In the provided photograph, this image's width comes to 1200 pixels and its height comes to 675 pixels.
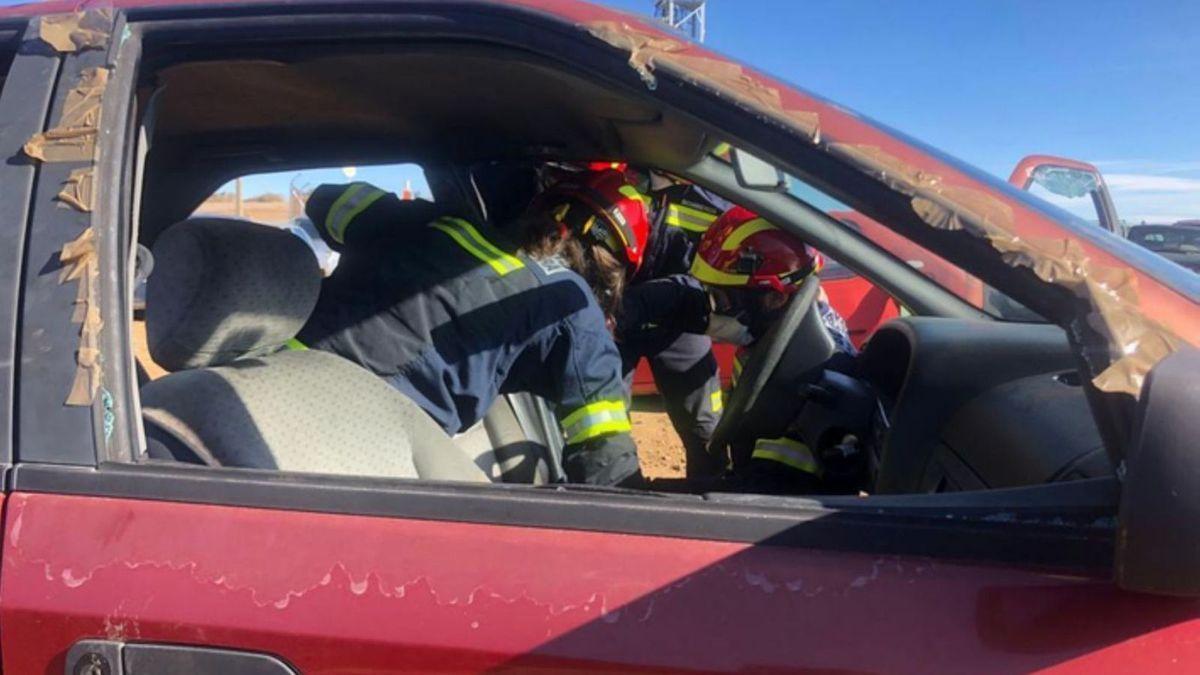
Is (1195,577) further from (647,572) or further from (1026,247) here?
(647,572)

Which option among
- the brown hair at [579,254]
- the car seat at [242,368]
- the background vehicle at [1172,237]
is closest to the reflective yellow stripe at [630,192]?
the brown hair at [579,254]

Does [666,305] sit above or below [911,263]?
below

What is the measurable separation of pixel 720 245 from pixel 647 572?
1.84 m

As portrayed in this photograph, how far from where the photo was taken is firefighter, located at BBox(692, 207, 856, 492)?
2.46 meters

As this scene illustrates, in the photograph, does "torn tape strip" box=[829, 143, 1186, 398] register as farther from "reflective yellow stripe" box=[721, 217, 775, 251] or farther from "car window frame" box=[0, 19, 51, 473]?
"reflective yellow stripe" box=[721, 217, 775, 251]

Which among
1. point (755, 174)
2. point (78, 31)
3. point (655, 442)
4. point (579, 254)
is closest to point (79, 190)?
point (78, 31)

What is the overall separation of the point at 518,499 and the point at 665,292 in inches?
97.9

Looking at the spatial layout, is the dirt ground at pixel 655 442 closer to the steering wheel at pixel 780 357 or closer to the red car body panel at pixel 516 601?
the steering wheel at pixel 780 357

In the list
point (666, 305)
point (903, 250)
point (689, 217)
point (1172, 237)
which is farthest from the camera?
point (1172, 237)

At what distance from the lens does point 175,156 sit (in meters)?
2.47

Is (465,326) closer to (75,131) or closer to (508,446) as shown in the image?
(508,446)

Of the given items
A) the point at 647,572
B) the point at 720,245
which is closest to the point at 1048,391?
the point at 647,572

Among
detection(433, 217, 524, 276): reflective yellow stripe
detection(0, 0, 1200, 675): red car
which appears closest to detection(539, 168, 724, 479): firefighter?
detection(433, 217, 524, 276): reflective yellow stripe

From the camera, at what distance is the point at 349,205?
2459mm
